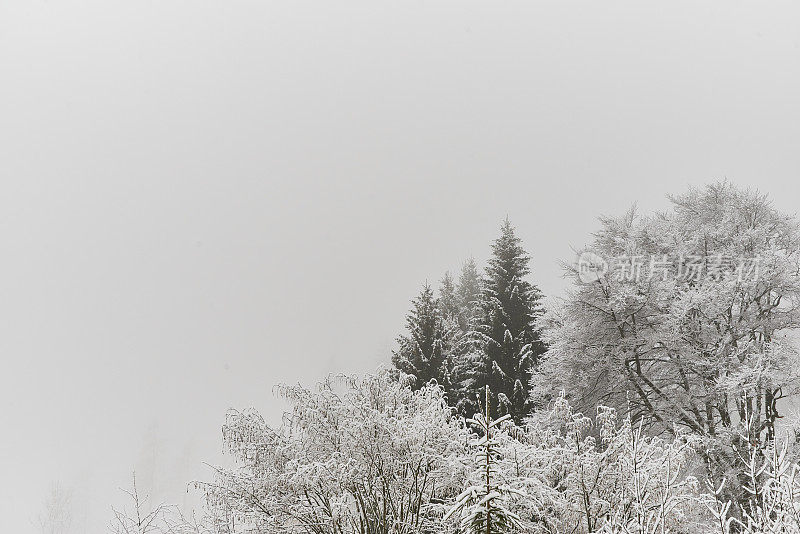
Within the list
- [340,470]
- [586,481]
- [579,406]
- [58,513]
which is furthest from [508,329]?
[58,513]

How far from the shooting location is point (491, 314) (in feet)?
70.8

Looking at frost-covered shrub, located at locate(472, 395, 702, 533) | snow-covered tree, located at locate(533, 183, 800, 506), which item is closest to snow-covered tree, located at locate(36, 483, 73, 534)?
snow-covered tree, located at locate(533, 183, 800, 506)

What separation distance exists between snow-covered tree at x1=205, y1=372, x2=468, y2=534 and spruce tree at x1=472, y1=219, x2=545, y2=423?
7.69m

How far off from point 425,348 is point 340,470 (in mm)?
11669

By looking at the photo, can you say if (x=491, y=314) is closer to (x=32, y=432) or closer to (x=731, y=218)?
(x=731, y=218)

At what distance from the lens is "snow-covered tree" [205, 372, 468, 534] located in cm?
1162

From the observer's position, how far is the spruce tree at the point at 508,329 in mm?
20500

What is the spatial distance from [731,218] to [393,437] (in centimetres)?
1346

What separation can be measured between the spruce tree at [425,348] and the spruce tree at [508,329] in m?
1.54

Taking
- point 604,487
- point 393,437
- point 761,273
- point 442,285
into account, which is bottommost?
point 604,487

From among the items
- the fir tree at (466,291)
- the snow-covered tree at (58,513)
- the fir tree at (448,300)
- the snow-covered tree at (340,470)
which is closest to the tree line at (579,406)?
the snow-covered tree at (340,470)

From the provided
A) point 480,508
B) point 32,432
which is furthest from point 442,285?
point 32,432

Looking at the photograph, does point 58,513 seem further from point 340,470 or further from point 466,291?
point 340,470

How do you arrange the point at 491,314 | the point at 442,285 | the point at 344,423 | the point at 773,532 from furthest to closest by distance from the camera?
the point at 442,285 < the point at 491,314 < the point at 344,423 < the point at 773,532
